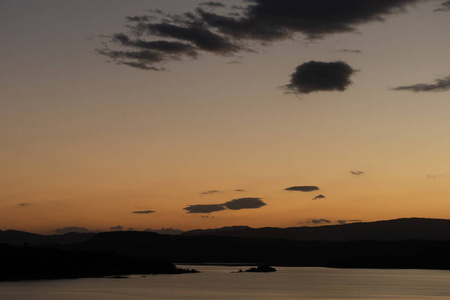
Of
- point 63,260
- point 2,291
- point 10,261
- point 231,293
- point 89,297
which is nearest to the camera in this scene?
point 89,297

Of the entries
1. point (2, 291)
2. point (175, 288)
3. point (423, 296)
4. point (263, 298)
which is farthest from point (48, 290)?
point (423, 296)

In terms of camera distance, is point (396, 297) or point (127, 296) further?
point (396, 297)

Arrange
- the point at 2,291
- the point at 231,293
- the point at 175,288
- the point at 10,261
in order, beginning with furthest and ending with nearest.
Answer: the point at 10,261
the point at 175,288
the point at 231,293
the point at 2,291

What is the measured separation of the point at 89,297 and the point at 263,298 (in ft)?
95.9

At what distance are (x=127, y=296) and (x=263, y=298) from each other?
23169 mm

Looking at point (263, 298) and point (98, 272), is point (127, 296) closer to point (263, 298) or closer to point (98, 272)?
point (263, 298)

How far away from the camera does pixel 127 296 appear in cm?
11769

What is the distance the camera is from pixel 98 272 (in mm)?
191625

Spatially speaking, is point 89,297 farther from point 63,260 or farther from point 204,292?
point 63,260

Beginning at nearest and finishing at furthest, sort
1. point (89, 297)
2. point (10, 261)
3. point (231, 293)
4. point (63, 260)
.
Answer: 1. point (89, 297)
2. point (231, 293)
3. point (10, 261)
4. point (63, 260)

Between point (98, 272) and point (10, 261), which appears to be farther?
point (98, 272)

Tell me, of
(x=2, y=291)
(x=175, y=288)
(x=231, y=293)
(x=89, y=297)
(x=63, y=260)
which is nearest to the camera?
(x=89, y=297)

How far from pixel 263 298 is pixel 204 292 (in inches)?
695

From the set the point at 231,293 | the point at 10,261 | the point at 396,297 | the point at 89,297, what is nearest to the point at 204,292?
the point at 231,293
